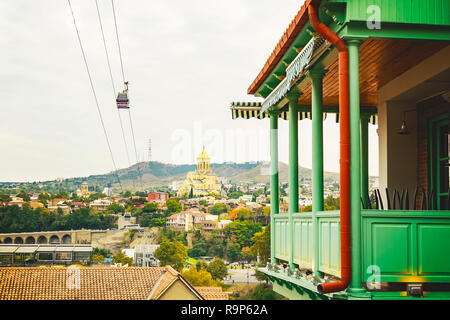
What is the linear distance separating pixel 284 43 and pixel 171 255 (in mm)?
77908

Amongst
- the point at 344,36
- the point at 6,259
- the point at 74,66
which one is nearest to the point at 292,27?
the point at 344,36

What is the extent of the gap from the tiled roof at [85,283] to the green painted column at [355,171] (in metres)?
25.4

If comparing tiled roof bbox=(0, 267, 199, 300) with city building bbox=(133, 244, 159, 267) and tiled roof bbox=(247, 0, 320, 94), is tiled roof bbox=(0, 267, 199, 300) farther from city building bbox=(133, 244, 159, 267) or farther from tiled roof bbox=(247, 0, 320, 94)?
city building bbox=(133, 244, 159, 267)

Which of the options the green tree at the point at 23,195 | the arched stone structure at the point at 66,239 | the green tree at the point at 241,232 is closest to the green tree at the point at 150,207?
the green tree at the point at 241,232

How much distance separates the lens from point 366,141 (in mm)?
10695

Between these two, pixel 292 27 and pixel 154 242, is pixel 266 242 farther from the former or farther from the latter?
pixel 292 27

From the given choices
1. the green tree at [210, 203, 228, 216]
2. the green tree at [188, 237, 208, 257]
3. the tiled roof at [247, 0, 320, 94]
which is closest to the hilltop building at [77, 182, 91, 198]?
the green tree at [210, 203, 228, 216]

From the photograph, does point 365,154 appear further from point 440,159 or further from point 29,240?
point 29,240

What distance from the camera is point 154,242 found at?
98.2 m

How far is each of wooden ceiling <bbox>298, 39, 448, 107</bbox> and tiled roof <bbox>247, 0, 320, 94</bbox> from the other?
2.17 feet

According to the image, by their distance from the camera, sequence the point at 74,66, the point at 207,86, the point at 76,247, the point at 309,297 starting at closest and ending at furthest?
the point at 309,297 < the point at 76,247 < the point at 207,86 < the point at 74,66

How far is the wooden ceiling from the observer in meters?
6.68

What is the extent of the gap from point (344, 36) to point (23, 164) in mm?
45611

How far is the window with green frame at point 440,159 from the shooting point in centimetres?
827
